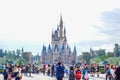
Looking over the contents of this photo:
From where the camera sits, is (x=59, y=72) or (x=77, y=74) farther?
(x=77, y=74)

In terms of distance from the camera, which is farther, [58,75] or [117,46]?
[117,46]

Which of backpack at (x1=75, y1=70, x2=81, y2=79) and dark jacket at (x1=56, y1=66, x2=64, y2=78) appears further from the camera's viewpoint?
backpack at (x1=75, y1=70, x2=81, y2=79)

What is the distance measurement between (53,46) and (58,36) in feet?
23.2

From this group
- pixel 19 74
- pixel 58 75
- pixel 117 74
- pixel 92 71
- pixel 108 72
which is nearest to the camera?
pixel 117 74

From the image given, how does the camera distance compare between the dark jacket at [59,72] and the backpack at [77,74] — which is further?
the backpack at [77,74]

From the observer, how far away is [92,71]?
42062mm

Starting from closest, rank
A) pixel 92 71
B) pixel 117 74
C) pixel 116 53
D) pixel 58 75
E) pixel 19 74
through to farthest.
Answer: pixel 117 74, pixel 58 75, pixel 19 74, pixel 92 71, pixel 116 53

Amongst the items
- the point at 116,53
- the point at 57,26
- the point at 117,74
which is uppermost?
the point at 57,26

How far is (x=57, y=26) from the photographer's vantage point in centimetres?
19512

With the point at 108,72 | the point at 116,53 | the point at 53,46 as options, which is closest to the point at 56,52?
the point at 53,46

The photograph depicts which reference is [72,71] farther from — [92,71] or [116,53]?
[116,53]

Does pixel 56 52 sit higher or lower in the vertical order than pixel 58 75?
higher

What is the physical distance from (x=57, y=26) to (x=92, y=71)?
153383 mm

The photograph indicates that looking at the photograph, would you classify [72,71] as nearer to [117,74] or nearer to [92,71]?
[117,74]
